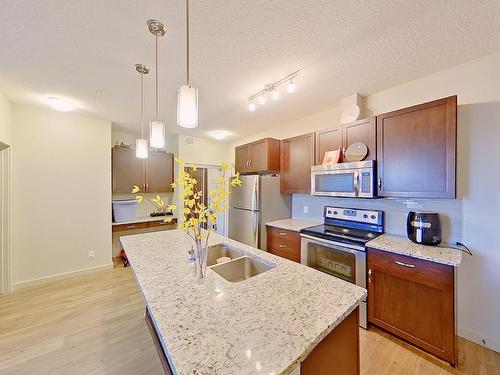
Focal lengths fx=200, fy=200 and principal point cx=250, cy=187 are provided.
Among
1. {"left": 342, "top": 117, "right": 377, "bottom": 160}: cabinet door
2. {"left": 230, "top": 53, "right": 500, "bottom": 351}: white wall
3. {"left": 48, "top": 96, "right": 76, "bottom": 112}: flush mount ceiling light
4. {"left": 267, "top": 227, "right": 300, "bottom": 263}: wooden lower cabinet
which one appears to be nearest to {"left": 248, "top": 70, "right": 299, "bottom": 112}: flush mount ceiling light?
{"left": 342, "top": 117, "right": 377, "bottom": 160}: cabinet door

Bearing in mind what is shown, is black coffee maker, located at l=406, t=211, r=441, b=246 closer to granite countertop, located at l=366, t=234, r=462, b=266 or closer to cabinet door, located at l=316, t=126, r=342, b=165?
granite countertop, located at l=366, t=234, r=462, b=266

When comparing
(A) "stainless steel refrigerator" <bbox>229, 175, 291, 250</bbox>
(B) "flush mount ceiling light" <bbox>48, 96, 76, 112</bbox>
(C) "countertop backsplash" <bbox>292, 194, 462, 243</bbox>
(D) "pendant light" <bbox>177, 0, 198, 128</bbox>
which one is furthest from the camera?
(A) "stainless steel refrigerator" <bbox>229, 175, 291, 250</bbox>

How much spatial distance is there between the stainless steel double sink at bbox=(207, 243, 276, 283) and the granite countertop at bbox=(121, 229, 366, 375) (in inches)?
5.9

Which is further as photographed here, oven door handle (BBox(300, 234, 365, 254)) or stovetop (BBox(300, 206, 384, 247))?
stovetop (BBox(300, 206, 384, 247))

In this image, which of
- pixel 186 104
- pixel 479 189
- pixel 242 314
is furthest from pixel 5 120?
pixel 479 189

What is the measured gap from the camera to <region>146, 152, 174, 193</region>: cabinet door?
13.2ft

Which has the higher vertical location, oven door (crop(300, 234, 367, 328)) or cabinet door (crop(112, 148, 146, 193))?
cabinet door (crop(112, 148, 146, 193))

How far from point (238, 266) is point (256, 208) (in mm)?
1466

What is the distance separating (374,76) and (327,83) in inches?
17.9

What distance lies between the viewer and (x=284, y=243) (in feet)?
9.04

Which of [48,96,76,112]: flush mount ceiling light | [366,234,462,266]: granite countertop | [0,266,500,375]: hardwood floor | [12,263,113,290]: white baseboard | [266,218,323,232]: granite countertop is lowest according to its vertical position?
[0,266,500,375]: hardwood floor

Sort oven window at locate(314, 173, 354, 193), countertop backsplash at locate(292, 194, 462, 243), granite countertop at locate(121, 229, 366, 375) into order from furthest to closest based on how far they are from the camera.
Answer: oven window at locate(314, 173, 354, 193)
countertop backsplash at locate(292, 194, 462, 243)
granite countertop at locate(121, 229, 366, 375)

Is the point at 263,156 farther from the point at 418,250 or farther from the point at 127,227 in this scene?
the point at 127,227

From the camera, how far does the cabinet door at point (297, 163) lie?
110 inches
